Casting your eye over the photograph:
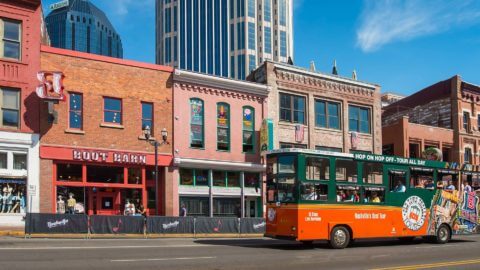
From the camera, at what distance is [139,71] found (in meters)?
30.8

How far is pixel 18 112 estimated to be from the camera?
1061 inches

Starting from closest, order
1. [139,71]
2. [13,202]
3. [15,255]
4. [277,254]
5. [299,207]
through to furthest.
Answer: [15,255] < [277,254] < [299,207] < [13,202] < [139,71]

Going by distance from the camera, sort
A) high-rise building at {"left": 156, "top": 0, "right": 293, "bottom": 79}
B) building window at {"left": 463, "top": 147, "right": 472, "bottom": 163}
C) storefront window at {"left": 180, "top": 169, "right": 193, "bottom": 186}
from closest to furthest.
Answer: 1. storefront window at {"left": 180, "top": 169, "right": 193, "bottom": 186}
2. building window at {"left": 463, "top": 147, "right": 472, "bottom": 163}
3. high-rise building at {"left": 156, "top": 0, "right": 293, "bottom": 79}

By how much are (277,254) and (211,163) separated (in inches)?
628

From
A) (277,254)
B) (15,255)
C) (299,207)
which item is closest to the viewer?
(15,255)

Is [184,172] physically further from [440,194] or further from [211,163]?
[440,194]

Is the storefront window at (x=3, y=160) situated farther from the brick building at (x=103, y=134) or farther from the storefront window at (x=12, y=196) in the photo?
the brick building at (x=103, y=134)

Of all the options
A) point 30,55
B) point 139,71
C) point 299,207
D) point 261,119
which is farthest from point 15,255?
point 261,119

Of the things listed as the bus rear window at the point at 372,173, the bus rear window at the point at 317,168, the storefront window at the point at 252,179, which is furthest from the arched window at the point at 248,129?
the bus rear window at the point at 317,168

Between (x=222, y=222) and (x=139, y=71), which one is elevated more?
(x=139, y=71)

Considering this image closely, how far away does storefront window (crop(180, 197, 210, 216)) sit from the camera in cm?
3180

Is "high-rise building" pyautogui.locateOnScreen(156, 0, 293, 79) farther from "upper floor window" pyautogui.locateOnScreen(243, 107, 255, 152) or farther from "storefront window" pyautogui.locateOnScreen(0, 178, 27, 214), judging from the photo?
"storefront window" pyautogui.locateOnScreen(0, 178, 27, 214)

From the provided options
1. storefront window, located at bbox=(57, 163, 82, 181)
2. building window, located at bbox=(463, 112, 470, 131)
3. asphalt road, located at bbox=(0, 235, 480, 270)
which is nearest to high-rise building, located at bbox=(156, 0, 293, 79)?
building window, located at bbox=(463, 112, 470, 131)

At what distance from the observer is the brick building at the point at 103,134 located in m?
27.8
